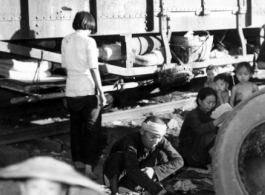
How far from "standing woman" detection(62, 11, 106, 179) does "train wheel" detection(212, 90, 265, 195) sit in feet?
9.78

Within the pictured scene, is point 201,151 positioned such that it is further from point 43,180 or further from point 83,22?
point 43,180

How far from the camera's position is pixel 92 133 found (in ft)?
17.5

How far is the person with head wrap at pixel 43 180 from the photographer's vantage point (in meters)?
0.84

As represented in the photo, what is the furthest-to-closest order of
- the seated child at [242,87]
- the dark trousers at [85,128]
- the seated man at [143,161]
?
the seated child at [242,87], the dark trousers at [85,128], the seated man at [143,161]

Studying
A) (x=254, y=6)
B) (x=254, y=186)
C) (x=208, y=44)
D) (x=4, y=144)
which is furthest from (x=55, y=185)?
(x=254, y=6)

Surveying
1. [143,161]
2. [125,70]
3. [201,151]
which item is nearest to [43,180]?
[143,161]

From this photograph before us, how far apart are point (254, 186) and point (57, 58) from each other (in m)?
4.63

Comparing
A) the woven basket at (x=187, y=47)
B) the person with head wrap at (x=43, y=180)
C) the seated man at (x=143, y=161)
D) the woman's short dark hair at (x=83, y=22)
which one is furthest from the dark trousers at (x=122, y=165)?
the woven basket at (x=187, y=47)

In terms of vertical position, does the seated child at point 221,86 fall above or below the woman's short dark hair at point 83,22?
below

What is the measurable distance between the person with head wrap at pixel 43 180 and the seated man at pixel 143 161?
2.89 meters

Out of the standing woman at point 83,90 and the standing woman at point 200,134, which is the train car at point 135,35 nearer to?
the standing woman at point 83,90

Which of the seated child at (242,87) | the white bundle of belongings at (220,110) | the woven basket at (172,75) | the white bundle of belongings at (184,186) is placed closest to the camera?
the white bundle of belongings at (184,186)

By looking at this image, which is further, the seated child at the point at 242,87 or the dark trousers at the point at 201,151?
the seated child at the point at 242,87

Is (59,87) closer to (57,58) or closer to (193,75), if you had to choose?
(57,58)
